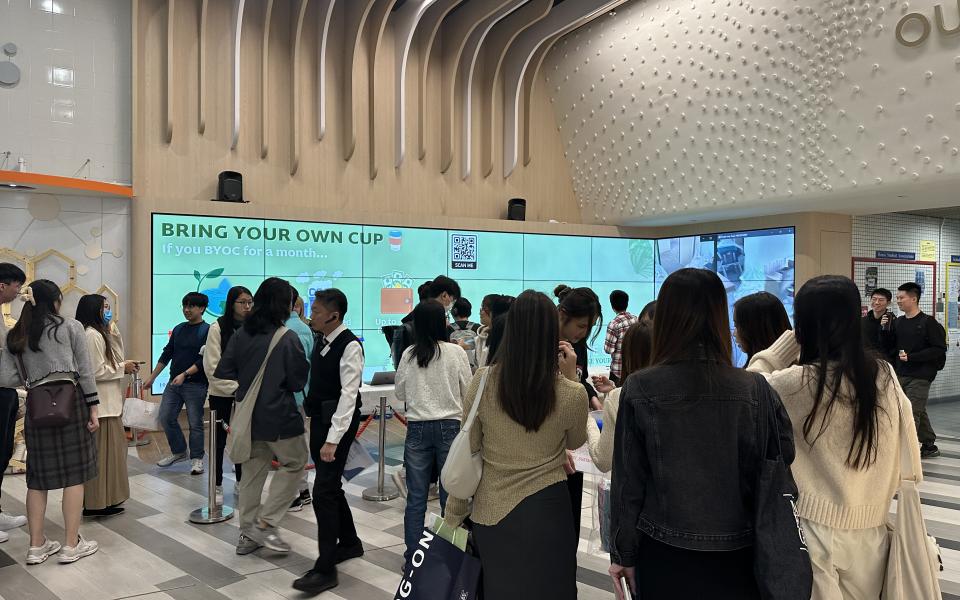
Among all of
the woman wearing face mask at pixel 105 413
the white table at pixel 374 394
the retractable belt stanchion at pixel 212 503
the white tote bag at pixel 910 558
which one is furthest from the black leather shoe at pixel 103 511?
the white tote bag at pixel 910 558

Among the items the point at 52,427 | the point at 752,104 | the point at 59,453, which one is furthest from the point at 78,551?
the point at 752,104

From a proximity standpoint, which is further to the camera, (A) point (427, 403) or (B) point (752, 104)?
(B) point (752, 104)

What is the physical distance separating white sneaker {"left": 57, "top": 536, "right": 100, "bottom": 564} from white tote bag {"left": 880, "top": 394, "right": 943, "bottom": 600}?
13.8ft

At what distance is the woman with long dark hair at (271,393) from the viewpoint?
4094 mm

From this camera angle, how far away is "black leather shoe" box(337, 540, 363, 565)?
4.30 meters

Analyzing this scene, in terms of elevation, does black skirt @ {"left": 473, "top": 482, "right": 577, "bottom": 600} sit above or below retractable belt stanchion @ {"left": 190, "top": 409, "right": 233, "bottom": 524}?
above

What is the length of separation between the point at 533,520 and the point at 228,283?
23.8 feet

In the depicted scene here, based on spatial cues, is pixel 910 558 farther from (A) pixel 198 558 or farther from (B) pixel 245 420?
(A) pixel 198 558

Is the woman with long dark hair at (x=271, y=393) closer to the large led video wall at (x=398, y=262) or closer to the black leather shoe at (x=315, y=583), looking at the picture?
the black leather shoe at (x=315, y=583)

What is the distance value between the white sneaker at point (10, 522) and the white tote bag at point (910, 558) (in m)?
5.18

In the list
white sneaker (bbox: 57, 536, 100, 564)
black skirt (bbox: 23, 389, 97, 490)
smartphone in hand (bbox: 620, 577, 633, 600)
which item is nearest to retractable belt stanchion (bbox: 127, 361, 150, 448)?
white sneaker (bbox: 57, 536, 100, 564)

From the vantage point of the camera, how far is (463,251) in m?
10.7

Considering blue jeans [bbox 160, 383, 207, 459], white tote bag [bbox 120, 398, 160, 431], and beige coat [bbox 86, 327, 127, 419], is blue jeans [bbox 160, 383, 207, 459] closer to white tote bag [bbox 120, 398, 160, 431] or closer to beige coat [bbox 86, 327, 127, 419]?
white tote bag [bbox 120, 398, 160, 431]

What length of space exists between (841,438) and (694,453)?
61cm
